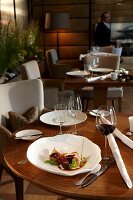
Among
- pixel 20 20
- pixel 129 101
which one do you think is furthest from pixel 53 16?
pixel 129 101

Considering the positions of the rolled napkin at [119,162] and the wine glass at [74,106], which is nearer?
the rolled napkin at [119,162]

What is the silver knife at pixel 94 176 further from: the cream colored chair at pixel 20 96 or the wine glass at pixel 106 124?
the cream colored chair at pixel 20 96

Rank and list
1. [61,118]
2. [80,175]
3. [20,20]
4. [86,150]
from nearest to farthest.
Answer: [80,175]
[86,150]
[61,118]
[20,20]

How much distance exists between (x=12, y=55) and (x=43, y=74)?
286 cm

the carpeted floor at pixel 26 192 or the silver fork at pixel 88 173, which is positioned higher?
the silver fork at pixel 88 173

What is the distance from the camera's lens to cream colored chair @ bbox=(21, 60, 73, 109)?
335 centimetres

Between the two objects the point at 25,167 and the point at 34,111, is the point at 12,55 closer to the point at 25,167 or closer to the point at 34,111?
the point at 34,111

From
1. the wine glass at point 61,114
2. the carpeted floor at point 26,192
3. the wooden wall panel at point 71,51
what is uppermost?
the wooden wall panel at point 71,51

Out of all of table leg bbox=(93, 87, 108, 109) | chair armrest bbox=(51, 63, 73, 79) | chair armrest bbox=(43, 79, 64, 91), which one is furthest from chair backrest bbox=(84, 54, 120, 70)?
chair armrest bbox=(51, 63, 73, 79)

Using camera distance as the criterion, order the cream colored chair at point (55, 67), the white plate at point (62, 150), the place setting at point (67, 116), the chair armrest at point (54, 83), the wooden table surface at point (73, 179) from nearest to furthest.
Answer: the wooden table surface at point (73, 179), the white plate at point (62, 150), the place setting at point (67, 116), the chair armrest at point (54, 83), the cream colored chair at point (55, 67)

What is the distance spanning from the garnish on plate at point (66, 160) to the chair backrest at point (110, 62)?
9.27 feet

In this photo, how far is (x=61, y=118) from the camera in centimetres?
159

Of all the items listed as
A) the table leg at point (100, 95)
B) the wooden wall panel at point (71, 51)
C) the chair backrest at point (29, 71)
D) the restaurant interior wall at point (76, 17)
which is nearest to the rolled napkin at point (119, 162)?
the table leg at point (100, 95)

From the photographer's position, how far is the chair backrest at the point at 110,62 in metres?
3.90
